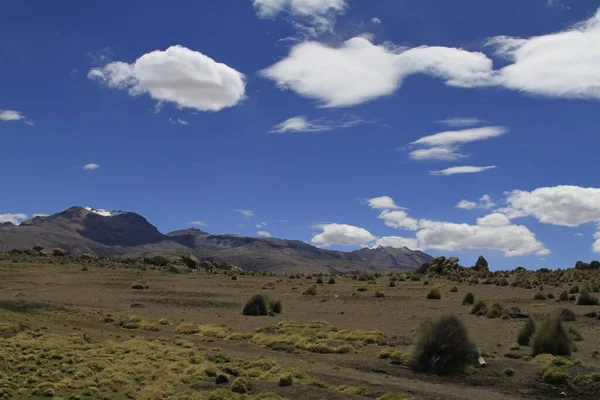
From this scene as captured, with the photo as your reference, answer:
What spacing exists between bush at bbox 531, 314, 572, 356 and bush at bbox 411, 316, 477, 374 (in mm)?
3682

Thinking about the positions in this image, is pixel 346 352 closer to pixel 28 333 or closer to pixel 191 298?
pixel 28 333

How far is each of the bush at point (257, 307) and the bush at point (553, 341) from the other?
18952mm

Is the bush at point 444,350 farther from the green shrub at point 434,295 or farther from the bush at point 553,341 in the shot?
the green shrub at point 434,295

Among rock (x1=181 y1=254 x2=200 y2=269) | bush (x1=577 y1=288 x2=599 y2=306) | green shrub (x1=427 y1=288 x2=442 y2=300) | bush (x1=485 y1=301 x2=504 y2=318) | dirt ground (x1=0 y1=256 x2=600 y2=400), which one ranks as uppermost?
rock (x1=181 y1=254 x2=200 y2=269)

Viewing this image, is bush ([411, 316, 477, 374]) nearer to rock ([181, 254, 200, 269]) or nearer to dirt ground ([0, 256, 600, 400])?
dirt ground ([0, 256, 600, 400])

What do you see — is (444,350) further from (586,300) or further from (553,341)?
(586,300)

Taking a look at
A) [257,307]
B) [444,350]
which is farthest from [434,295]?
[444,350]

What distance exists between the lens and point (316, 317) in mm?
37219

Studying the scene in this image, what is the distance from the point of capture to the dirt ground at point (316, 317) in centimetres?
1853

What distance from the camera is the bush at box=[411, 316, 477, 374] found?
21.0 meters

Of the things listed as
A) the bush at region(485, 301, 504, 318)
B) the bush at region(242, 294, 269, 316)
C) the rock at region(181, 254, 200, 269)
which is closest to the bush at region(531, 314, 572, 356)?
the bush at region(485, 301, 504, 318)

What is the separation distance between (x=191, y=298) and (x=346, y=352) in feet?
75.3

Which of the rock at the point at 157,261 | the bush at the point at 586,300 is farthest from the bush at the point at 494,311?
the rock at the point at 157,261

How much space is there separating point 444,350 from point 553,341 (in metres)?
5.45
